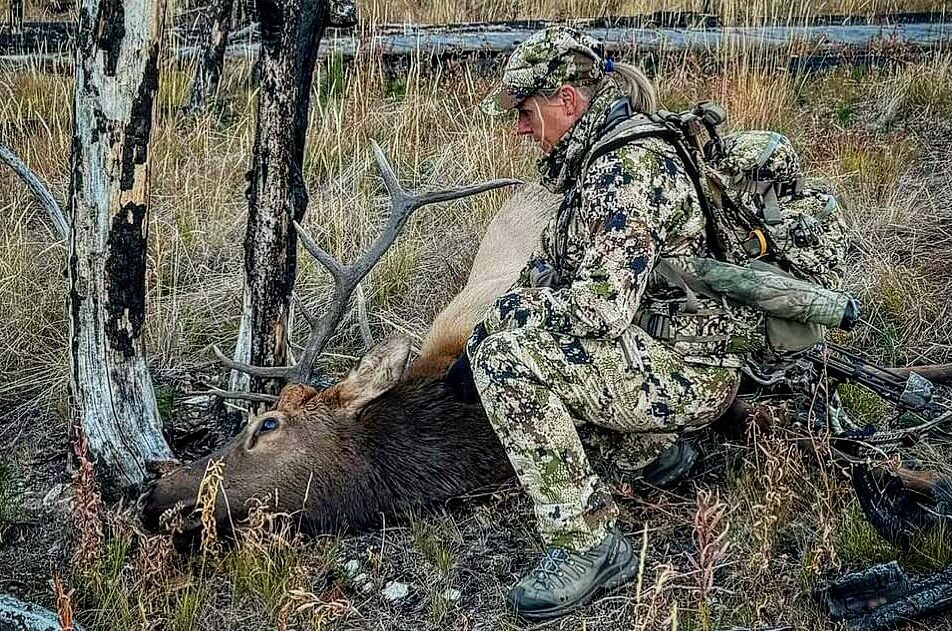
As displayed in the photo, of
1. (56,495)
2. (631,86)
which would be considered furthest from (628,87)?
(56,495)

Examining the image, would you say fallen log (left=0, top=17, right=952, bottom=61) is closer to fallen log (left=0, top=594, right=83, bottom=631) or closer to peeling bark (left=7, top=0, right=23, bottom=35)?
peeling bark (left=7, top=0, right=23, bottom=35)

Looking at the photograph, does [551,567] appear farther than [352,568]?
No

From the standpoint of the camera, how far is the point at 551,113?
3961mm

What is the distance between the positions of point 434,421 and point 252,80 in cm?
476

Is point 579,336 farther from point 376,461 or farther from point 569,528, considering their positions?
point 376,461

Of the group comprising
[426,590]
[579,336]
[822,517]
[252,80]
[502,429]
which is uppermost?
[252,80]

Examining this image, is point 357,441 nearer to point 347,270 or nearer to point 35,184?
point 347,270

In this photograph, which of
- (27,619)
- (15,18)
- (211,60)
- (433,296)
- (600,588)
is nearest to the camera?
(27,619)

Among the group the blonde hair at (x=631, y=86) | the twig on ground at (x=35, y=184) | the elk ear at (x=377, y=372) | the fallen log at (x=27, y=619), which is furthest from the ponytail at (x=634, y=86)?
the fallen log at (x=27, y=619)

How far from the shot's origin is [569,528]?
151 inches

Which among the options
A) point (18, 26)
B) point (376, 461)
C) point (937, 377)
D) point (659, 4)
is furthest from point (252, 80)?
point (937, 377)

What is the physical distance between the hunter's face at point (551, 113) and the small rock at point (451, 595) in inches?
61.7

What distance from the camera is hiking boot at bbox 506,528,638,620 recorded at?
12.4 feet

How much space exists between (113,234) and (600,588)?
2108mm
